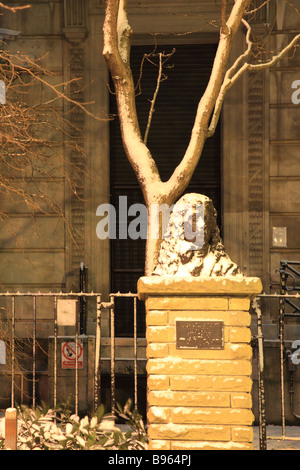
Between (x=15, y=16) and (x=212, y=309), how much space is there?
28.3 ft

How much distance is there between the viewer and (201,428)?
5.29 metres

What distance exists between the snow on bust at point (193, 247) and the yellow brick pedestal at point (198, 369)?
12cm

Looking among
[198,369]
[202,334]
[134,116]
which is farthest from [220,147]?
[198,369]

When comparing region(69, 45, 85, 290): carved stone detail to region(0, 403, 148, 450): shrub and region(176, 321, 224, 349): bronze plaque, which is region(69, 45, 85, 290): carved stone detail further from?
region(176, 321, 224, 349): bronze plaque

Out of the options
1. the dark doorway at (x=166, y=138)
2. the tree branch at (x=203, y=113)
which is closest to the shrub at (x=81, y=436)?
the tree branch at (x=203, y=113)

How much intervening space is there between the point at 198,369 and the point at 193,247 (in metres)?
1.06

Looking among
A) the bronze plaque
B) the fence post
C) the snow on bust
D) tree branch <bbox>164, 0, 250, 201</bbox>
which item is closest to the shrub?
the fence post

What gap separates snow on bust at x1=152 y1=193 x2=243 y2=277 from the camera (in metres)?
5.34

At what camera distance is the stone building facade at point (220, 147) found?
1152 cm

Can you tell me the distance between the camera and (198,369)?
532 centimetres

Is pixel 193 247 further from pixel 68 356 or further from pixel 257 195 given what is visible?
pixel 257 195

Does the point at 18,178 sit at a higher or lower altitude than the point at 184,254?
higher
